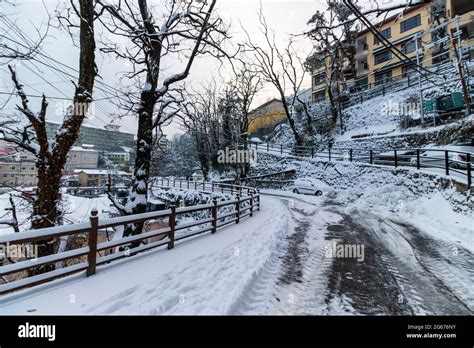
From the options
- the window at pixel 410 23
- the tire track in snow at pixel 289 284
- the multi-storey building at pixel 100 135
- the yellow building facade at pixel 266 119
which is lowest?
the tire track in snow at pixel 289 284

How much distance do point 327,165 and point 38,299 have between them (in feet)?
69.0

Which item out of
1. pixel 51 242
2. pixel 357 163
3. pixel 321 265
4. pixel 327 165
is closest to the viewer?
pixel 321 265

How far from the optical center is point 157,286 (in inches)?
162

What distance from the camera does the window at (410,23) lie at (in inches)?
1272

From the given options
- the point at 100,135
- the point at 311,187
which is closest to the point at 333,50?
the point at 311,187

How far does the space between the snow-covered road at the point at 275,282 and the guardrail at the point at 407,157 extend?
4.22 metres

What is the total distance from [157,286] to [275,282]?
2.09 meters

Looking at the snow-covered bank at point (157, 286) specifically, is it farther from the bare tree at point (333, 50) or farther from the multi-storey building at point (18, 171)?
the bare tree at point (333, 50)

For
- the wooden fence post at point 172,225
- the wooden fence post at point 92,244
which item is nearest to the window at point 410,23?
the wooden fence post at point 172,225

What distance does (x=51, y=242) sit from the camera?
6117mm

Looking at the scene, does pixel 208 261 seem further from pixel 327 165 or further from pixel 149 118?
pixel 327 165

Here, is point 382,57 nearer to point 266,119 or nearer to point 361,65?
point 361,65

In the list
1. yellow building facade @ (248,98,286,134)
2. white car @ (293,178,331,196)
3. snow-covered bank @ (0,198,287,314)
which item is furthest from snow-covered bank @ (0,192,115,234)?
yellow building facade @ (248,98,286,134)
